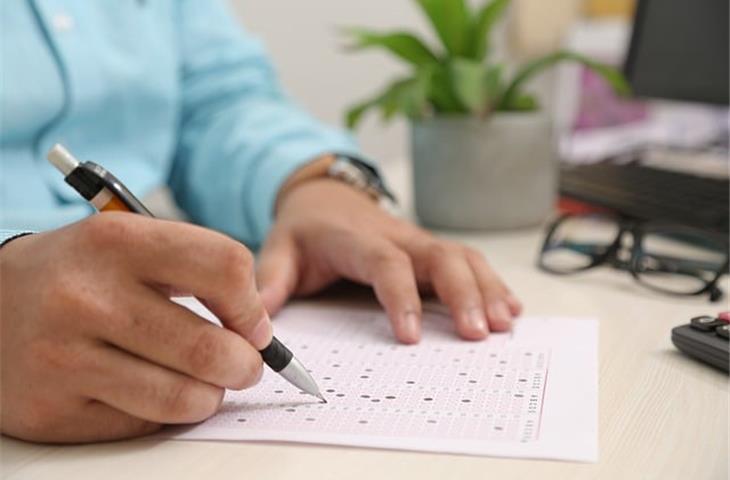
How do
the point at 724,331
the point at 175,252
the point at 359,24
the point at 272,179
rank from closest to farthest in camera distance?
the point at 175,252
the point at 724,331
the point at 272,179
the point at 359,24

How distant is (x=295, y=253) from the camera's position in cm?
67

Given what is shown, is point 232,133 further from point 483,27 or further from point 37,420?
point 37,420

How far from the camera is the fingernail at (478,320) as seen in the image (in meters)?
0.55

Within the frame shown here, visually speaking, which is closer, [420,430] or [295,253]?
[420,430]

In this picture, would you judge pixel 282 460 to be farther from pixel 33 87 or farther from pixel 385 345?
pixel 33 87

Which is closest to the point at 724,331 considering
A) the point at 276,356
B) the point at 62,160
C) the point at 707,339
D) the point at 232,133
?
the point at 707,339

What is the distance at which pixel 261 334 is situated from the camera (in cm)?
42

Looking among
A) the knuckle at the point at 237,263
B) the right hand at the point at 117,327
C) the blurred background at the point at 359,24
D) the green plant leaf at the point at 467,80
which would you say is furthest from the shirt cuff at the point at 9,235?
the blurred background at the point at 359,24

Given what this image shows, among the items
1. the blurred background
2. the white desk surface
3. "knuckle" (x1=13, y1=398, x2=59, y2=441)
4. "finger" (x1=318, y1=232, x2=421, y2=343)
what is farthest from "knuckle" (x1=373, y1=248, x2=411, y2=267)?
the blurred background

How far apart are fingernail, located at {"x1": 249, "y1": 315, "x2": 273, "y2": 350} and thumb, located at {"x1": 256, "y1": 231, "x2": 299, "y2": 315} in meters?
0.17

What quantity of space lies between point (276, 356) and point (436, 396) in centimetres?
8

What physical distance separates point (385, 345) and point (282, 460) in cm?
16

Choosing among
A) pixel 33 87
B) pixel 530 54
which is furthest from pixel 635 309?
pixel 530 54

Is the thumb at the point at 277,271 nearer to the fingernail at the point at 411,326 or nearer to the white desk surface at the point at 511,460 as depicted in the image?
the fingernail at the point at 411,326
